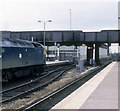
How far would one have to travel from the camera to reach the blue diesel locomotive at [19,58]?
966 inches

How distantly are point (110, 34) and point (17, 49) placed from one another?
47.4 metres

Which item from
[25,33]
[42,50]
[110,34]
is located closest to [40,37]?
[25,33]

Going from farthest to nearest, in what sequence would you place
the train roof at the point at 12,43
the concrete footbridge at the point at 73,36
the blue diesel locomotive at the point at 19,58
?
the concrete footbridge at the point at 73,36 < the train roof at the point at 12,43 < the blue diesel locomotive at the point at 19,58

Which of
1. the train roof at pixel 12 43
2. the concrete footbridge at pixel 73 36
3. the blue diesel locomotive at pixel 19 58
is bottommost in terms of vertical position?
the blue diesel locomotive at pixel 19 58

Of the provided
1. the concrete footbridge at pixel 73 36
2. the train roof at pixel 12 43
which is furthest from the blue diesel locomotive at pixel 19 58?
the concrete footbridge at pixel 73 36

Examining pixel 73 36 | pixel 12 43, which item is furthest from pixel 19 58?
pixel 73 36

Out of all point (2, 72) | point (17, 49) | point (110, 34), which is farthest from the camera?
point (110, 34)

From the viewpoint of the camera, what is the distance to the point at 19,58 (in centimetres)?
2747

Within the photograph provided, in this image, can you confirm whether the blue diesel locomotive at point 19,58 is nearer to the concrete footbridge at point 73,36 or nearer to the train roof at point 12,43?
the train roof at point 12,43

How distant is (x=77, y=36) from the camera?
74.4 metres

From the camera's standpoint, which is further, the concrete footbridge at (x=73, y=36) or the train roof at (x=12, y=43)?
the concrete footbridge at (x=73, y=36)

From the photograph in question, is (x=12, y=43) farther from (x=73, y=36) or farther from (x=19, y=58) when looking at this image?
(x=73, y=36)

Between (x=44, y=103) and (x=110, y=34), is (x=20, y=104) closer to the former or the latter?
(x=44, y=103)

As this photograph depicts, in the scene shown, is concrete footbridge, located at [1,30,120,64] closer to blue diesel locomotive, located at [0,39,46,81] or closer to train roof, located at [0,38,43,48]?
blue diesel locomotive, located at [0,39,46,81]
